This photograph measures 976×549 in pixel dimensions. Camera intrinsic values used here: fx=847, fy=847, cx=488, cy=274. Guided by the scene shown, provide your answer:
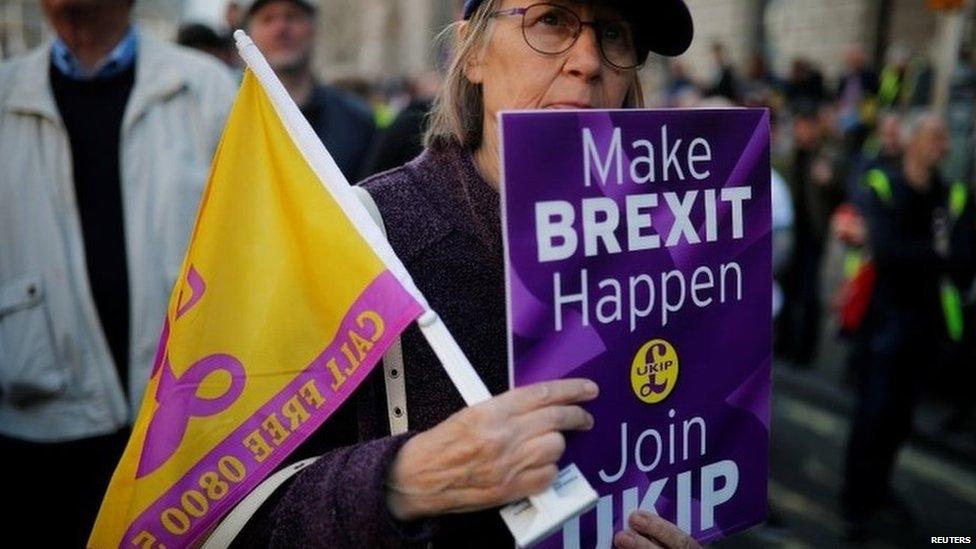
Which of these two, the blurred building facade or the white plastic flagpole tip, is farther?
the blurred building facade

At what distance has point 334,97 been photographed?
3961 mm

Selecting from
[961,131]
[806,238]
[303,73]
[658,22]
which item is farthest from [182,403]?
[961,131]

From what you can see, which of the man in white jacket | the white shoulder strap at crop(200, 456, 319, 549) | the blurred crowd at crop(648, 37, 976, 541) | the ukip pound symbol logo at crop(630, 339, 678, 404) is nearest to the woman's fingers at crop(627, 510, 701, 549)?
the ukip pound symbol logo at crop(630, 339, 678, 404)

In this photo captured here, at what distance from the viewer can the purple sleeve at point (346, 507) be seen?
115cm

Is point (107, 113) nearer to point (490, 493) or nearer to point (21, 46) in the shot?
point (490, 493)

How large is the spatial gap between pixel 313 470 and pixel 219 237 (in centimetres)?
40

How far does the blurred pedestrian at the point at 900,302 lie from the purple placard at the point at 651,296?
129 inches

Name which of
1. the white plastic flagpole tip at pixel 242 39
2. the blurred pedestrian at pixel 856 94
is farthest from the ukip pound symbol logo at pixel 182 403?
the blurred pedestrian at pixel 856 94

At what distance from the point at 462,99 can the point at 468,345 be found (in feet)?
1.56

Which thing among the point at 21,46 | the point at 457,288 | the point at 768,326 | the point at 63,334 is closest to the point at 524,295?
the point at 457,288

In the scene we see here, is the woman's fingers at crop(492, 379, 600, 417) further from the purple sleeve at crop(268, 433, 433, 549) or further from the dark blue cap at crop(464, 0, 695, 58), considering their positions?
the dark blue cap at crop(464, 0, 695, 58)

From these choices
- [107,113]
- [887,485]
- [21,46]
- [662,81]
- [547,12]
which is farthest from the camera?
[662,81]

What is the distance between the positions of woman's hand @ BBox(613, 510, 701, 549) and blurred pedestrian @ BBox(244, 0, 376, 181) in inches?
106

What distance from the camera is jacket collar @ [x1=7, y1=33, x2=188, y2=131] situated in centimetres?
226
